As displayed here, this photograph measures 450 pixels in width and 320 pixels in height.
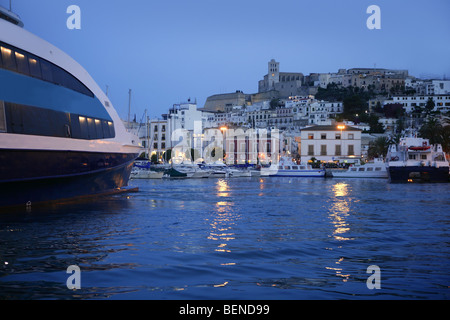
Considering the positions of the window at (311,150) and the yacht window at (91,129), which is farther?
the window at (311,150)

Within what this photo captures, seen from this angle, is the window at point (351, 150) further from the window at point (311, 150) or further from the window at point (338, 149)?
the window at point (311, 150)

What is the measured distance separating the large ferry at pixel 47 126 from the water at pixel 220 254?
124 centimetres

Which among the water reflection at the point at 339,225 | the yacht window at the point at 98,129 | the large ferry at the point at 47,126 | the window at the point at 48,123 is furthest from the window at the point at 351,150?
the yacht window at the point at 98,129

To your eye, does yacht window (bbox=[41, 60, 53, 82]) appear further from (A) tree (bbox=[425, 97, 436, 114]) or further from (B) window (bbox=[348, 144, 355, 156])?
(A) tree (bbox=[425, 97, 436, 114])

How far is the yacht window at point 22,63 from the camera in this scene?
57.9 feet

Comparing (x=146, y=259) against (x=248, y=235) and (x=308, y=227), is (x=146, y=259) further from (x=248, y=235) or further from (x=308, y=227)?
(x=308, y=227)

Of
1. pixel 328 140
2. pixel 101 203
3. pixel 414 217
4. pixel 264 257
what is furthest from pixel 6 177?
pixel 328 140

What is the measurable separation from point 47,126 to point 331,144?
8169cm

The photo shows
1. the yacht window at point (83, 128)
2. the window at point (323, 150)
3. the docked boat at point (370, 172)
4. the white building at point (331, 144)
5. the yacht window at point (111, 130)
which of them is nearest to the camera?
the yacht window at point (83, 128)

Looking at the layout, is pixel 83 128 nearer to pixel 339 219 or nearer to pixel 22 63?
pixel 22 63

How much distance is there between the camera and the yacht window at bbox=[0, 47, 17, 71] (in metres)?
16.9

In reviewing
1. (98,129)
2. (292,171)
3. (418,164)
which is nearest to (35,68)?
(98,129)

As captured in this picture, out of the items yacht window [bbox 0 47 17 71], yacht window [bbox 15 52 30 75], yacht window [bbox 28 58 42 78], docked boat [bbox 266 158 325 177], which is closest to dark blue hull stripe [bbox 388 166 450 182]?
docked boat [bbox 266 158 325 177]
